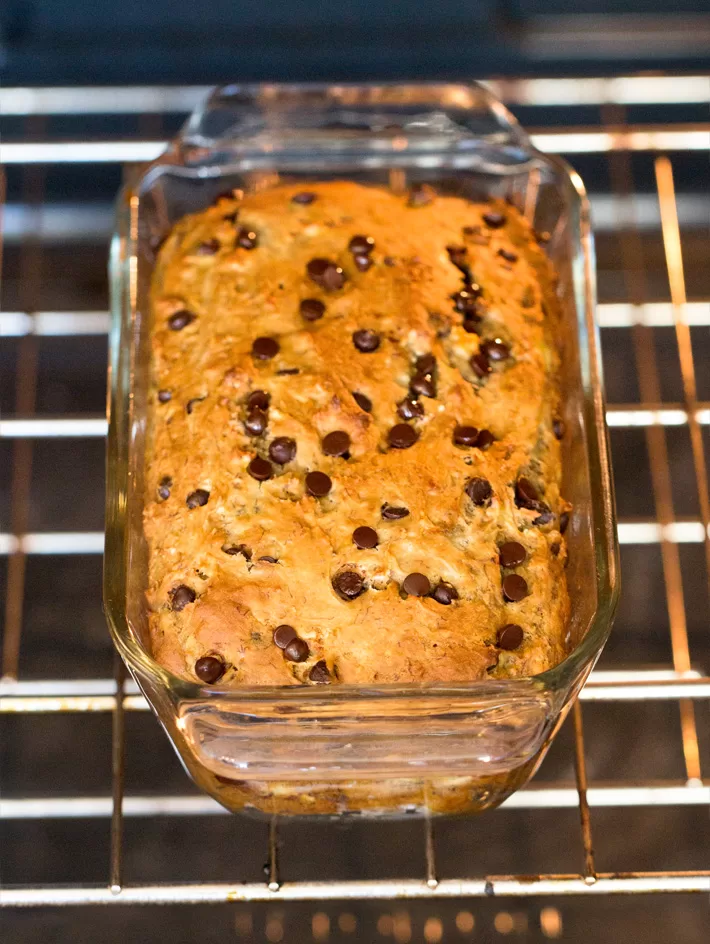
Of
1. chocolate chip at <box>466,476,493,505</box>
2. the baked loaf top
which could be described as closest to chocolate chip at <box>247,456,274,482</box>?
the baked loaf top

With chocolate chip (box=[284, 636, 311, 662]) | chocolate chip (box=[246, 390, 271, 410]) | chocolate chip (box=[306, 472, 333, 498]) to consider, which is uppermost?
chocolate chip (box=[246, 390, 271, 410])

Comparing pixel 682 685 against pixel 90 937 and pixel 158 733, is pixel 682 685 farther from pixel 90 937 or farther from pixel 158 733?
pixel 90 937

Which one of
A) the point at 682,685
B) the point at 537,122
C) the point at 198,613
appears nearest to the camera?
the point at 198,613

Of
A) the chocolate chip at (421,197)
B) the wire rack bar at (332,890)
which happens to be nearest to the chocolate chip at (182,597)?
the wire rack bar at (332,890)

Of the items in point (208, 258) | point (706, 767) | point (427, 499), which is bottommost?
point (706, 767)

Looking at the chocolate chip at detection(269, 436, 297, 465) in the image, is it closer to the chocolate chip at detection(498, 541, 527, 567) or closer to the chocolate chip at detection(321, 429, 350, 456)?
the chocolate chip at detection(321, 429, 350, 456)

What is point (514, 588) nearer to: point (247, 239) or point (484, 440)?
point (484, 440)

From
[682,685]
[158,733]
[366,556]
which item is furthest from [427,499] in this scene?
[158,733]
